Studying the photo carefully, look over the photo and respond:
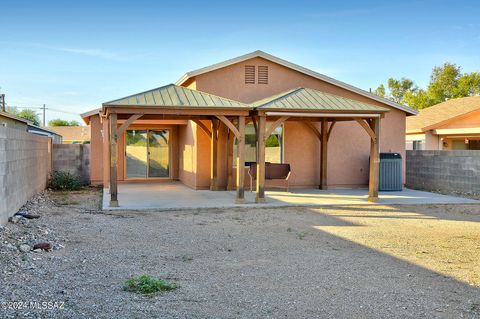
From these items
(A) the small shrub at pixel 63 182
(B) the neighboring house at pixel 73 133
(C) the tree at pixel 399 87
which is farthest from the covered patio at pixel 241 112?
(C) the tree at pixel 399 87

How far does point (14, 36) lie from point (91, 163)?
5.09 meters

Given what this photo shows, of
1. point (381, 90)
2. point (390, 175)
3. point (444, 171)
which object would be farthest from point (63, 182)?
point (381, 90)

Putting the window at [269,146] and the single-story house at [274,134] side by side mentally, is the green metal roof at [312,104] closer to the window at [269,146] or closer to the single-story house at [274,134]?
the single-story house at [274,134]

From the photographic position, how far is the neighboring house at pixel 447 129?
21844mm

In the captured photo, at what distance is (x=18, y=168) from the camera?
398 inches

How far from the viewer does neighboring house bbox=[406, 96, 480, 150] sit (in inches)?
860

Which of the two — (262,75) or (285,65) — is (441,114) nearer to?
(285,65)

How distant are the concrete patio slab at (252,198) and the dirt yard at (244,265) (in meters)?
1.27

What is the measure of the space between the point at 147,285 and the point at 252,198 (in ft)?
27.9

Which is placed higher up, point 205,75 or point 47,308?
point 205,75

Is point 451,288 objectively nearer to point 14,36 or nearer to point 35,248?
point 35,248

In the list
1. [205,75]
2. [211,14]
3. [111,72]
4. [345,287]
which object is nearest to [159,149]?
→ [205,75]

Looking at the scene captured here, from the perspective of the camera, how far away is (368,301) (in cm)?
504

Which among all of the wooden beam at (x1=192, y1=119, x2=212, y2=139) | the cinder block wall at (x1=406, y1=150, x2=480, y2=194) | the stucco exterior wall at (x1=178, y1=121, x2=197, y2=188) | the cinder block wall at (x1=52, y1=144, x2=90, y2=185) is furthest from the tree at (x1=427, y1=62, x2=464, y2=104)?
the cinder block wall at (x1=52, y1=144, x2=90, y2=185)
